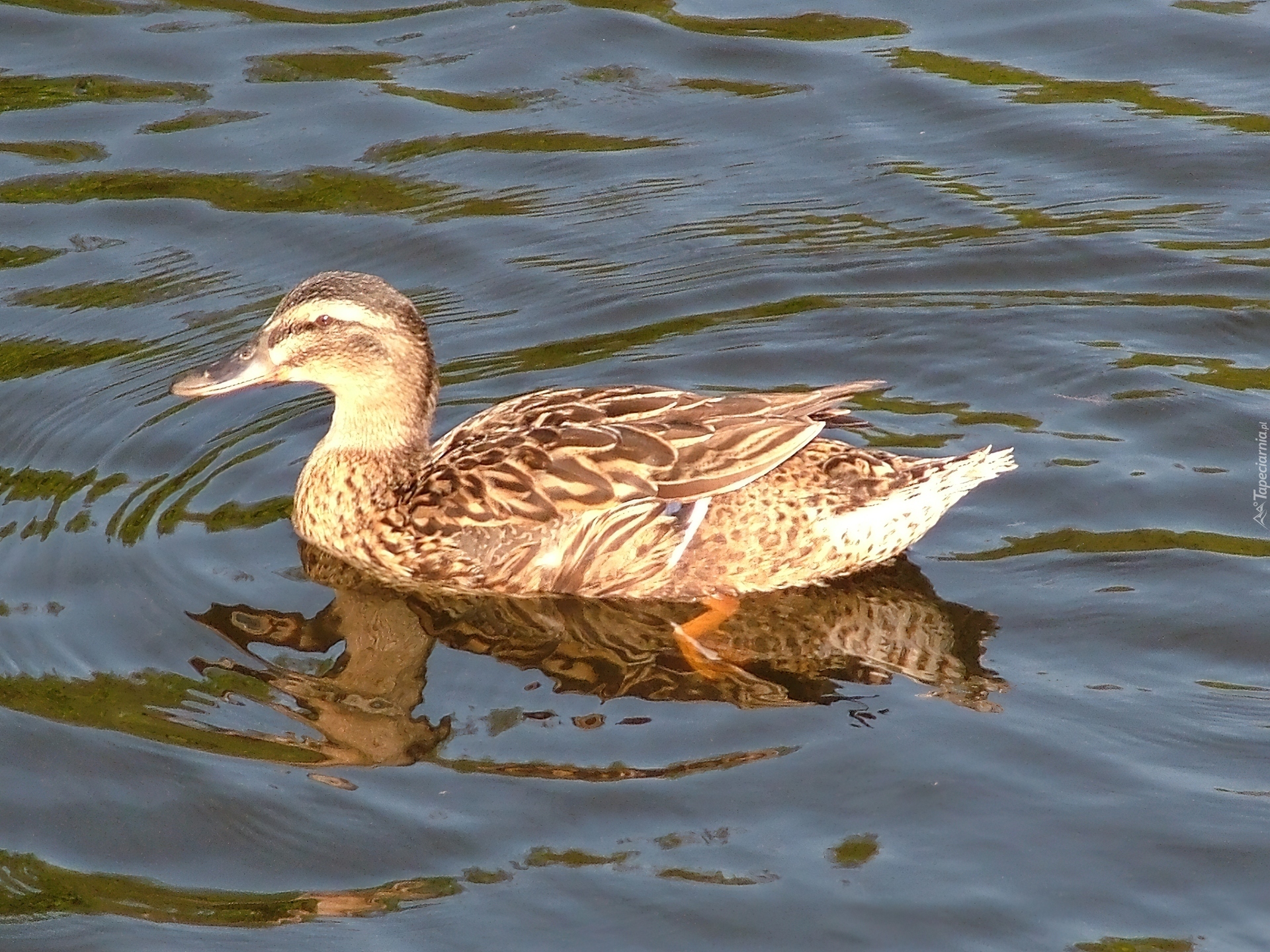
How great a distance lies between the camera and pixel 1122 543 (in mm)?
8047

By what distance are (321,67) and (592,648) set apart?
5565 millimetres

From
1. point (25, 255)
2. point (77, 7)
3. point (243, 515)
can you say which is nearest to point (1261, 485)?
point (243, 515)

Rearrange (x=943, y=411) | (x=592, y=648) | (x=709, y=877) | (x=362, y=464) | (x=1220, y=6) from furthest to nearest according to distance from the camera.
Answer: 1. (x=1220, y=6)
2. (x=943, y=411)
3. (x=362, y=464)
4. (x=592, y=648)
5. (x=709, y=877)

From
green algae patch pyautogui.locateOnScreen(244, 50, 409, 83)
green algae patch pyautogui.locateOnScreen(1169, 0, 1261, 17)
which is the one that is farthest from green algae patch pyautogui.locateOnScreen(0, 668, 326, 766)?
green algae patch pyautogui.locateOnScreen(1169, 0, 1261, 17)

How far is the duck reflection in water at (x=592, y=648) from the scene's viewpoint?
7.27 metres

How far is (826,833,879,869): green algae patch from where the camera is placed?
6.34m

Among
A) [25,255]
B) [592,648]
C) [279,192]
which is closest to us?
[592,648]

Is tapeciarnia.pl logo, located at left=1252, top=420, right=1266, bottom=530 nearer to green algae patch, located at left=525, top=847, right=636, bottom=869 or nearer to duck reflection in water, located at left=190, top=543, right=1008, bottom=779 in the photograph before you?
duck reflection in water, located at left=190, top=543, right=1008, bottom=779

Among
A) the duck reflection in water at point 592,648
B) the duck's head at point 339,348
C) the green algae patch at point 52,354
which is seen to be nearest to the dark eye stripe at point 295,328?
the duck's head at point 339,348

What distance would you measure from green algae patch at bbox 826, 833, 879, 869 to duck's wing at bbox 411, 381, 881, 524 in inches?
72.8

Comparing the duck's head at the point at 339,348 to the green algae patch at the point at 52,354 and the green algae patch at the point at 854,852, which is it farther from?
the green algae patch at the point at 854,852

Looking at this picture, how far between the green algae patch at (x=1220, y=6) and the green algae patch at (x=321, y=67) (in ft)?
15.6

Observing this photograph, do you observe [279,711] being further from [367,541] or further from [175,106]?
[175,106]

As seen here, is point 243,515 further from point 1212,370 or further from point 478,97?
point 1212,370
